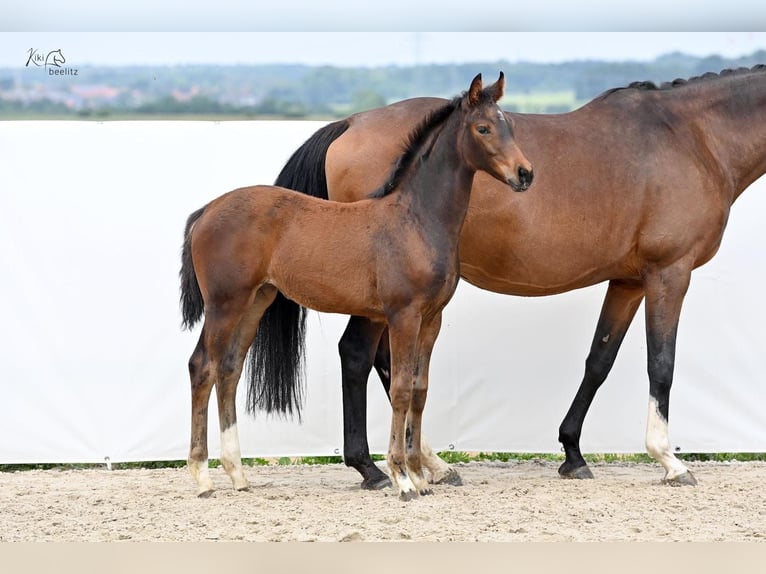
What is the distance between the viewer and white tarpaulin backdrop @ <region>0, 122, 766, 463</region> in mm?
5984

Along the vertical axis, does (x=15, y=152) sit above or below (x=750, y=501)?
above

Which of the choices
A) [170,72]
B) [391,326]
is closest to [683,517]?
[391,326]

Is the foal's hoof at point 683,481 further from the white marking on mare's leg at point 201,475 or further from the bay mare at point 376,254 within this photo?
the white marking on mare's leg at point 201,475

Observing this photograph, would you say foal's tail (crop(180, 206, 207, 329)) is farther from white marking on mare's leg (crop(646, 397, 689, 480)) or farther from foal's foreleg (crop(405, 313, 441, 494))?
white marking on mare's leg (crop(646, 397, 689, 480))

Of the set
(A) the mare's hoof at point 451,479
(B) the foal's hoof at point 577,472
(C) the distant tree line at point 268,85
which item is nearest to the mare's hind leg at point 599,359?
(B) the foal's hoof at point 577,472

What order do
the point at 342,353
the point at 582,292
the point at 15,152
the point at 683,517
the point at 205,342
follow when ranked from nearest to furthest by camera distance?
the point at 683,517, the point at 205,342, the point at 342,353, the point at 15,152, the point at 582,292

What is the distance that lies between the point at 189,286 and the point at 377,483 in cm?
136

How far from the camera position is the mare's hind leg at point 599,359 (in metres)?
5.73

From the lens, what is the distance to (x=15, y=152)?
19.6 feet

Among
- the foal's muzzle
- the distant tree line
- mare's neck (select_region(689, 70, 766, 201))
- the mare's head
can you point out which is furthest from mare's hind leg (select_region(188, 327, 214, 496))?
mare's neck (select_region(689, 70, 766, 201))

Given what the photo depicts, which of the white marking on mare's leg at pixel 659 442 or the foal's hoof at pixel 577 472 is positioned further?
the foal's hoof at pixel 577 472

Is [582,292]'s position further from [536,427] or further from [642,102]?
[642,102]

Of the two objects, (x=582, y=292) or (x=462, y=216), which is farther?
(x=582, y=292)

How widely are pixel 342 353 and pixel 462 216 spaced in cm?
101
